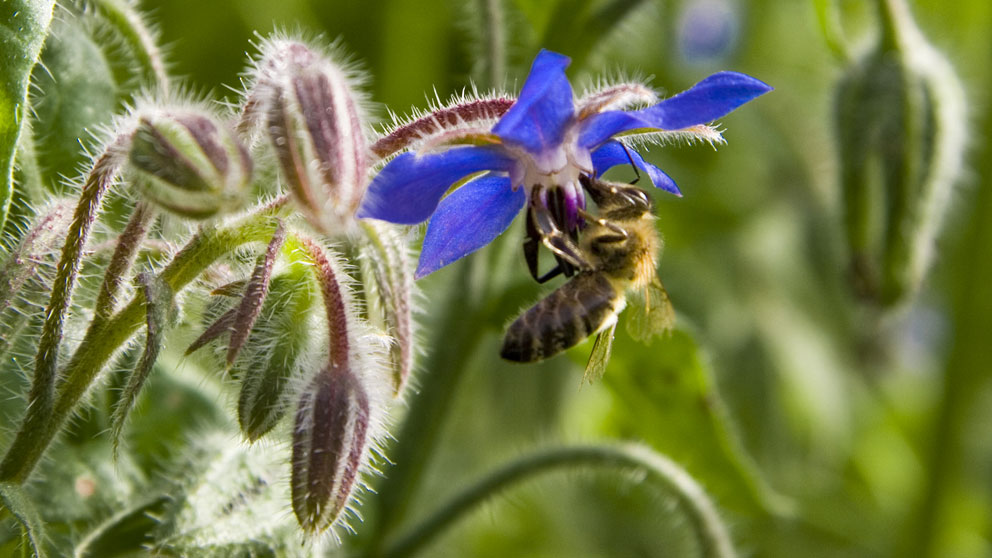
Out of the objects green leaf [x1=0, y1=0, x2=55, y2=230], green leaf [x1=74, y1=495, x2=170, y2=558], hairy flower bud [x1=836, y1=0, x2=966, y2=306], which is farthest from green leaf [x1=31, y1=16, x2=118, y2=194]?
hairy flower bud [x1=836, y1=0, x2=966, y2=306]

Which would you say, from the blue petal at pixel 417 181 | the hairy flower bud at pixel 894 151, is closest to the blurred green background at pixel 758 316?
the hairy flower bud at pixel 894 151

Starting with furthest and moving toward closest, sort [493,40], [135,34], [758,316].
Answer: [758,316] < [493,40] < [135,34]

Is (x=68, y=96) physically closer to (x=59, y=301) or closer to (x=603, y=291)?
(x=59, y=301)

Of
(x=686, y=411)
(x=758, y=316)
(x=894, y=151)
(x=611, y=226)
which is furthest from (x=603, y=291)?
(x=758, y=316)

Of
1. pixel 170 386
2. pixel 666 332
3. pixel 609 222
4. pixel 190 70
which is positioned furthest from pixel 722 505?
pixel 190 70

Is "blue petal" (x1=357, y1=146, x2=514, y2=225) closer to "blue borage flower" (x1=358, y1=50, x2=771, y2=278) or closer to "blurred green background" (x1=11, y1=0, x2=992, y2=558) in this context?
"blue borage flower" (x1=358, y1=50, x2=771, y2=278)

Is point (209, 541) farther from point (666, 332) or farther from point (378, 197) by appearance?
point (666, 332)

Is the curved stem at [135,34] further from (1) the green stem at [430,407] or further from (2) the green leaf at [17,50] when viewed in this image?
(1) the green stem at [430,407]
